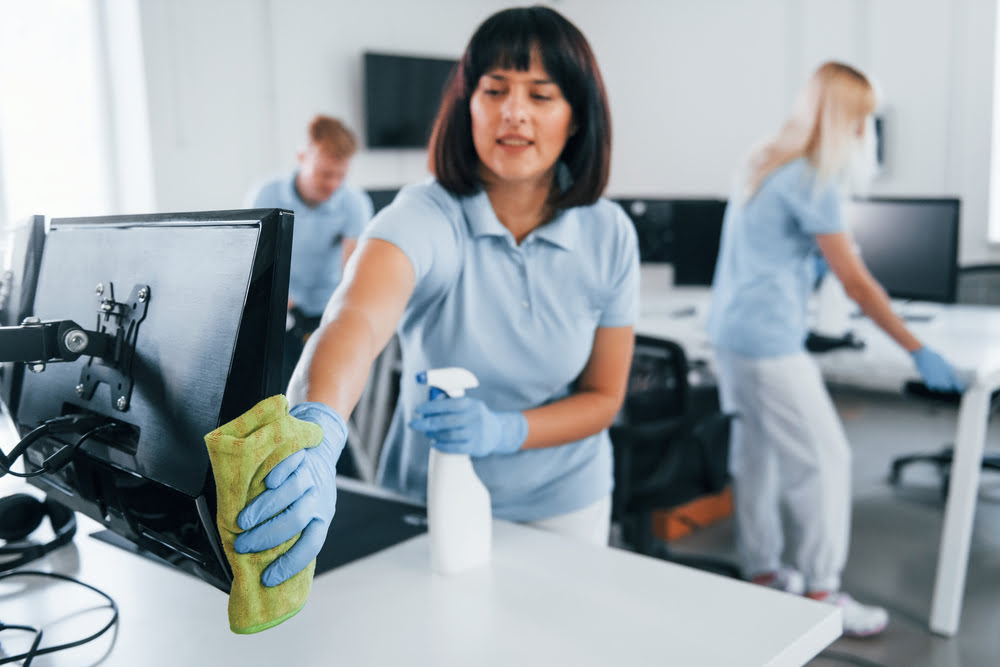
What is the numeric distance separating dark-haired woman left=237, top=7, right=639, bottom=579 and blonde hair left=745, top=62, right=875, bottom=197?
1141 mm

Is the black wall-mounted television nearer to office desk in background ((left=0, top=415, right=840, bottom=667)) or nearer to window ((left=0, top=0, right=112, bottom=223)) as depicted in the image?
window ((left=0, top=0, right=112, bottom=223))

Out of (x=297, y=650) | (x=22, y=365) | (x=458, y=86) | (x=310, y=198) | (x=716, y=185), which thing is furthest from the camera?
(x=716, y=185)

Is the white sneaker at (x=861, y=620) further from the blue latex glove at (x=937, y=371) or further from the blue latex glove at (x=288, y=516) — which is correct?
the blue latex glove at (x=288, y=516)

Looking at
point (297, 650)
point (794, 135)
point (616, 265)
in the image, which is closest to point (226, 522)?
point (297, 650)

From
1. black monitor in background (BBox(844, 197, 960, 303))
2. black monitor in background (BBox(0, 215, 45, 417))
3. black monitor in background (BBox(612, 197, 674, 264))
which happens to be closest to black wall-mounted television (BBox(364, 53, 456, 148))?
black monitor in background (BBox(612, 197, 674, 264))

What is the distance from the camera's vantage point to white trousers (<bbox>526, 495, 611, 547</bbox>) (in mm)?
1399

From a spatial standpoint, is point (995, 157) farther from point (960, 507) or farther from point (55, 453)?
point (55, 453)

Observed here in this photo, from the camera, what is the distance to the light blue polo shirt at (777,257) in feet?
7.63

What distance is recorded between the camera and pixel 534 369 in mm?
1349

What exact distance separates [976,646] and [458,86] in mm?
2043

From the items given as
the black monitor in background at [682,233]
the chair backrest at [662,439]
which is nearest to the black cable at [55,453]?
the chair backrest at [662,439]

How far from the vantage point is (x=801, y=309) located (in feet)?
8.04

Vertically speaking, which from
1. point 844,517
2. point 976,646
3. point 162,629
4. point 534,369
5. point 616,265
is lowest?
point 976,646

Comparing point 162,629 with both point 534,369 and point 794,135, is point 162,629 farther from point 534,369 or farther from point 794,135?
point 794,135
